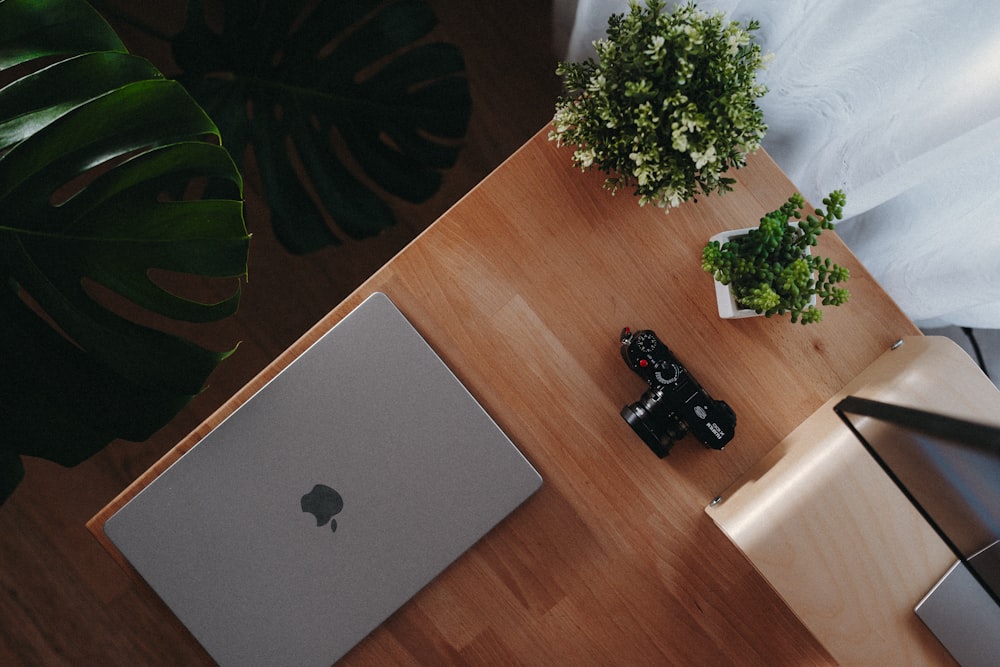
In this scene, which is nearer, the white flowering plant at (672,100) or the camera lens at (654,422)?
the white flowering plant at (672,100)

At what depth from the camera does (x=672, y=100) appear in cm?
70

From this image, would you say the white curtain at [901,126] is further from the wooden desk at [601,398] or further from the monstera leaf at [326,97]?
the monstera leaf at [326,97]

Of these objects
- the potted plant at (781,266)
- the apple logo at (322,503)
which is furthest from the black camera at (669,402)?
the apple logo at (322,503)

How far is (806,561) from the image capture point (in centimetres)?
78

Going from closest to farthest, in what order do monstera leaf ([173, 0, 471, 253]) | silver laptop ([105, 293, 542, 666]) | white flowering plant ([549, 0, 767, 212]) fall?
white flowering plant ([549, 0, 767, 212]), silver laptop ([105, 293, 542, 666]), monstera leaf ([173, 0, 471, 253])

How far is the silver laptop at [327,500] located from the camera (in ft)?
2.71

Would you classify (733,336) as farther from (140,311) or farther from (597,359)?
(140,311)

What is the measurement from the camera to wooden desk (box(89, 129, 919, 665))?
87cm

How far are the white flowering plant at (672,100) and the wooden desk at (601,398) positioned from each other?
120 mm

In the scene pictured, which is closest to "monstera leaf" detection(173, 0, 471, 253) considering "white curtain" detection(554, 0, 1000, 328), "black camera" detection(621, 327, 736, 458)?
"white curtain" detection(554, 0, 1000, 328)

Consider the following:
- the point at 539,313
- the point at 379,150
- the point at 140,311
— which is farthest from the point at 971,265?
the point at 140,311

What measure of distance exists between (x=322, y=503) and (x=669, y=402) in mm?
433

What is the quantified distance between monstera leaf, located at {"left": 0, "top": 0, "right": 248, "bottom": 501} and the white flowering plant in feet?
1.33

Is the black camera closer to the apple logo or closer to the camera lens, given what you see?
the camera lens
